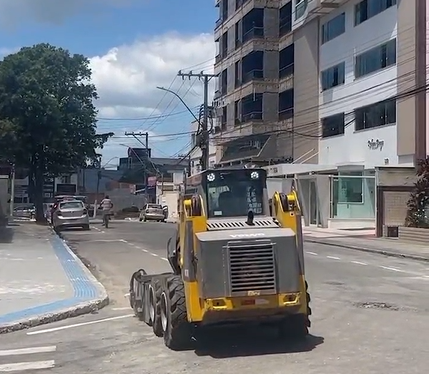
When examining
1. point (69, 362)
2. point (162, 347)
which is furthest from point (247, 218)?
point (69, 362)

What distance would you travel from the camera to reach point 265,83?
5409 centimetres

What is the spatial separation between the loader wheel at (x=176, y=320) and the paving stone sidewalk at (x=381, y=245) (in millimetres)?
15888

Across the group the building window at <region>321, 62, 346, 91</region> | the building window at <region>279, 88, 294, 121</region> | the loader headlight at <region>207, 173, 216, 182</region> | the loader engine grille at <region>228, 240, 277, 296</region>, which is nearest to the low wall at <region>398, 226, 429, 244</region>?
the building window at <region>321, 62, 346, 91</region>

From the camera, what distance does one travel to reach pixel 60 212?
36750mm

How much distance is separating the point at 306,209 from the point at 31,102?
56.6 ft

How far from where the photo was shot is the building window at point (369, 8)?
39.2 metres

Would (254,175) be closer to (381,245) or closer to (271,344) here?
(271,344)

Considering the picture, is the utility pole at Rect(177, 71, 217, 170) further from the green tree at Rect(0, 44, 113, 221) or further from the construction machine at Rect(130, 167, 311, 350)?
the construction machine at Rect(130, 167, 311, 350)

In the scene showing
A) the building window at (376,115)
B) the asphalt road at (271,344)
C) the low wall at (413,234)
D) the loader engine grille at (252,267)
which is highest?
the building window at (376,115)

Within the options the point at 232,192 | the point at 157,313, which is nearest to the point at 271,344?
the point at 157,313

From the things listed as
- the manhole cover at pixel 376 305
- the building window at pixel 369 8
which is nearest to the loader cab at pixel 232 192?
the manhole cover at pixel 376 305

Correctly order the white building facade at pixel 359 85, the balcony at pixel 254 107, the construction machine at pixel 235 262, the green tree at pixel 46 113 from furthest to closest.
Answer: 1. the balcony at pixel 254 107
2. the green tree at pixel 46 113
3. the white building facade at pixel 359 85
4. the construction machine at pixel 235 262

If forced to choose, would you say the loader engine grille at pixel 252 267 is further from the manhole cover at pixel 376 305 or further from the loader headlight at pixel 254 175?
the manhole cover at pixel 376 305

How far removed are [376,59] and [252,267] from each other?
33.7m
